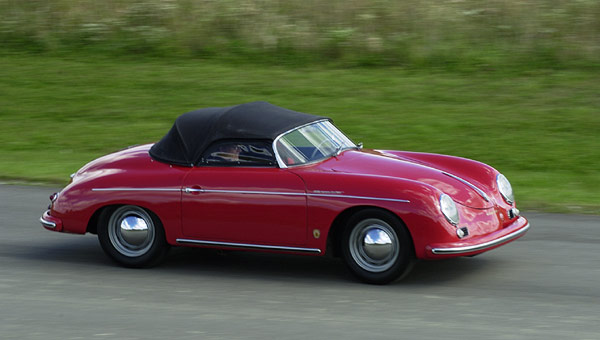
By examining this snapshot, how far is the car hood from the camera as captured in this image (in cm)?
725

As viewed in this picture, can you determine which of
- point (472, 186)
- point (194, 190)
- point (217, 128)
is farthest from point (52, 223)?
point (472, 186)

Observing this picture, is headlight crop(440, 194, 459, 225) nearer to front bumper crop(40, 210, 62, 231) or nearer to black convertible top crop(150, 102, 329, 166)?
black convertible top crop(150, 102, 329, 166)

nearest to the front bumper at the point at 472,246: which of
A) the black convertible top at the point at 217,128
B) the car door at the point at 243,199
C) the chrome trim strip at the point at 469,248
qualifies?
the chrome trim strip at the point at 469,248

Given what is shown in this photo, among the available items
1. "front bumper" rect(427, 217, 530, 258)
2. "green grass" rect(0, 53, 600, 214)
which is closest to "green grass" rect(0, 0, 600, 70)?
"green grass" rect(0, 53, 600, 214)

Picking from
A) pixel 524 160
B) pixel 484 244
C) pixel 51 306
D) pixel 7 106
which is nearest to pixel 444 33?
pixel 524 160

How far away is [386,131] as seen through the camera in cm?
1463

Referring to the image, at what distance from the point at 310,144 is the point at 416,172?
0.96 meters

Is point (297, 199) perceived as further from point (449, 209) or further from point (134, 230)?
point (134, 230)

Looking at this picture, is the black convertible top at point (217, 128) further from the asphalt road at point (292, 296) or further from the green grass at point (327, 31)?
the green grass at point (327, 31)

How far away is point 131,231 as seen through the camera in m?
7.82

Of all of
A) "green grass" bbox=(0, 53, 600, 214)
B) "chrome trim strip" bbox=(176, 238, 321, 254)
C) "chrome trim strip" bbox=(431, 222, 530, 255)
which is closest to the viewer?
"chrome trim strip" bbox=(431, 222, 530, 255)

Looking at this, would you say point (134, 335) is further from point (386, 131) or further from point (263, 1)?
point (263, 1)

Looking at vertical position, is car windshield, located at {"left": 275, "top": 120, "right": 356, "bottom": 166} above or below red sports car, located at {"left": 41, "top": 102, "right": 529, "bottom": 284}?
above

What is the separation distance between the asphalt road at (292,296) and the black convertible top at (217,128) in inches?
39.6
